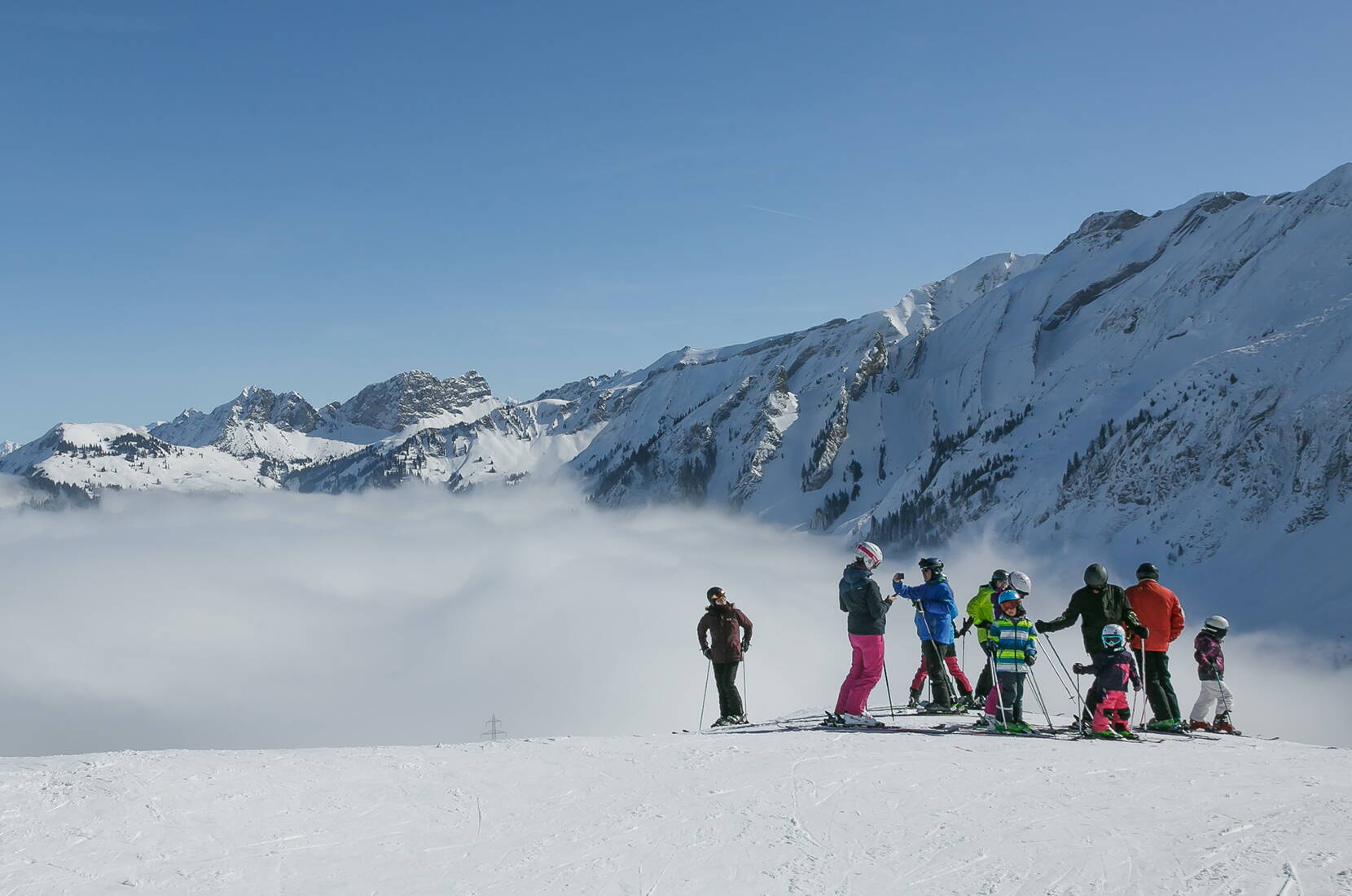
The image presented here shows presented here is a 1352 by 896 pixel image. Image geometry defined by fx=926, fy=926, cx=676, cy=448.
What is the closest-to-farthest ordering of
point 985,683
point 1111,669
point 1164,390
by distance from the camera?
point 1111,669 → point 985,683 → point 1164,390

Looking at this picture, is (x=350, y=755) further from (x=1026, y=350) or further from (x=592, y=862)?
(x=1026, y=350)

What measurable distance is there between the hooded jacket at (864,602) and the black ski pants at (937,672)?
2.76 meters

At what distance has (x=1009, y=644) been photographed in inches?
541

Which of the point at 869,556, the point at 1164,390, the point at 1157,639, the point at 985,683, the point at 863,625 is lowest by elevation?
the point at 985,683

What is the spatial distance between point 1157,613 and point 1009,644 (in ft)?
11.1

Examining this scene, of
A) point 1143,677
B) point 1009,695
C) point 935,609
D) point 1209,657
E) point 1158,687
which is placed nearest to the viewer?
point 1009,695

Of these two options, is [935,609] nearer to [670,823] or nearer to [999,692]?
[999,692]

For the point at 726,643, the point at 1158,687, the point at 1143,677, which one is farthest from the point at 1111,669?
the point at 726,643

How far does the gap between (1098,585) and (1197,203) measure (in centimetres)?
16603

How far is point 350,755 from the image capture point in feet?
36.4

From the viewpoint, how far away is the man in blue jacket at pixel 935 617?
15820mm

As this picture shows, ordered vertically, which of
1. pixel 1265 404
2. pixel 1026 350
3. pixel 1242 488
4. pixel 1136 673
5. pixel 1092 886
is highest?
pixel 1026 350

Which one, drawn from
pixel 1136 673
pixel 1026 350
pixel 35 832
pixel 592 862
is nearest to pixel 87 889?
pixel 35 832

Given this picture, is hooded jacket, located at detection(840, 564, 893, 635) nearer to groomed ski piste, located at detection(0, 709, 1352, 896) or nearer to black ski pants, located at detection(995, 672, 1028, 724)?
black ski pants, located at detection(995, 672, 1028, 724)
